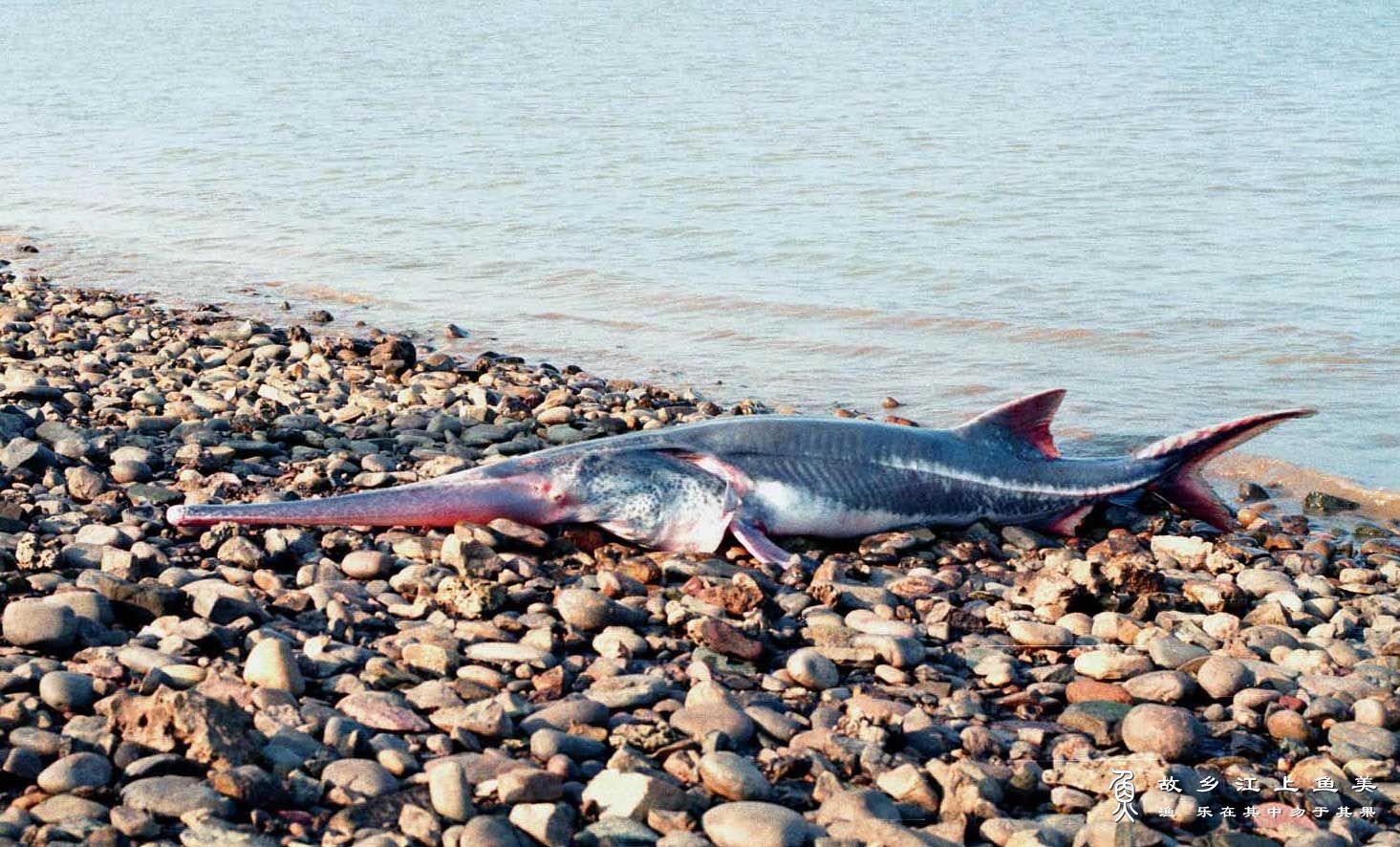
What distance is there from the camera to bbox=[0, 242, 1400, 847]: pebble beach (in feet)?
14.2

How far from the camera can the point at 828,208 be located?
19469 millimetres

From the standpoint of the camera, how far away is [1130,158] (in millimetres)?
22156

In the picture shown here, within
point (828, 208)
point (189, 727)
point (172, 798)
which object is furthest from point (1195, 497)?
point (828, 208)

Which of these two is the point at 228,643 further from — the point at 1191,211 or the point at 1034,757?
the point at 1191,211

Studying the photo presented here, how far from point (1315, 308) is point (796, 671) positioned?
33.7 ft

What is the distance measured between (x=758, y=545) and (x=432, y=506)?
4.91 ft

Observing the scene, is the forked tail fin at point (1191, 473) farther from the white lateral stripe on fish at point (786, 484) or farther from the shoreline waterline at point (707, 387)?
the shoreline waterline at point (707, 387)

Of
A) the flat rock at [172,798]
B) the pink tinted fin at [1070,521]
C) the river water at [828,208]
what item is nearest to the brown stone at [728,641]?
the flat rock at [172,798]

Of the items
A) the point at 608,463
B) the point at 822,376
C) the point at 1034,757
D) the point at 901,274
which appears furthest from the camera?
the point at 901,274

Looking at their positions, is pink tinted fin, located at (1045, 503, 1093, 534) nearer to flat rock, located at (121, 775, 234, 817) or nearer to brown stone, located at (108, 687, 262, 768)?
brown stone, located at (108, 687, 262, 768)

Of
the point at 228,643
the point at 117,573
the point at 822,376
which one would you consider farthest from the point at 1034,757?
the point at 822,376

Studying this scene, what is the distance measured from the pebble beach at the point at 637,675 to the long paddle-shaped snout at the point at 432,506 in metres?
0.10

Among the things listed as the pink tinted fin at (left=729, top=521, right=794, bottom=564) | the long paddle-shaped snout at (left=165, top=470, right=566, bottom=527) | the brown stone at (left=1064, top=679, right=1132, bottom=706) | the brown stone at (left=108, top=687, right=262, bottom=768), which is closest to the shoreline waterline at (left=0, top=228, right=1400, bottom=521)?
the pink tinted fin at (left=729, top=521, right=794, bottom=564)

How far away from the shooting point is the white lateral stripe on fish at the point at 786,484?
7.12 m
